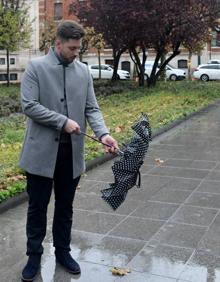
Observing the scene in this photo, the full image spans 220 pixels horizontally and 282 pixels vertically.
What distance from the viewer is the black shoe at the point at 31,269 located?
173 inches

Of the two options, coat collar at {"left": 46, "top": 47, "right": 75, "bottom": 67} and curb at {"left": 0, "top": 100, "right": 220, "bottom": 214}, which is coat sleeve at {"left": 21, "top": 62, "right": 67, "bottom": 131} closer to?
coat collar at {"left": 46, "top": 47, "right": 75, "bottom": 67}

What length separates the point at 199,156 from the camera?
955 centimetres

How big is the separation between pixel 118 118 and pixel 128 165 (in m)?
9.41

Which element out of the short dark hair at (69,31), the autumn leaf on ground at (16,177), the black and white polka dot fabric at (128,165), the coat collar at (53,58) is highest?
the short dark hair at (69,31)

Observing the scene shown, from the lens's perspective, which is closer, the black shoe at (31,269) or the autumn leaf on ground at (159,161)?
the black shoe at (31,269)

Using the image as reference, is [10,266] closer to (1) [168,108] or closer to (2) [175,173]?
(2) [175,173]

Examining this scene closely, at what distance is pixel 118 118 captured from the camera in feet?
45.0

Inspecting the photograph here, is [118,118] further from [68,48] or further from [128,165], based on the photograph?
[68,48]

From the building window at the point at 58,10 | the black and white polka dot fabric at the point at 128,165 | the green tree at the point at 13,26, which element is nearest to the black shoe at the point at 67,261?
the black and white polka dot fabric at the point at 128,165

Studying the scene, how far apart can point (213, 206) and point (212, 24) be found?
19986 millimetres

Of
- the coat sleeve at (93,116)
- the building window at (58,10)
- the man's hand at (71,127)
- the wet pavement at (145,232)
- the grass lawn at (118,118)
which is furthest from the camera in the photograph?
the building window at (58,10)

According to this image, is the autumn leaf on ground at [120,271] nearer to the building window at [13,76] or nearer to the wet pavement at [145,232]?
the wet pavement at [145,232]

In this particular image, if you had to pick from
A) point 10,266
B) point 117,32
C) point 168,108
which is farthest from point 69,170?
point 117,32

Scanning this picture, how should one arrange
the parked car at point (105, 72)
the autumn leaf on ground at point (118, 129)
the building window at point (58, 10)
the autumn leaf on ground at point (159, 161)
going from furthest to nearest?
the building window at point (58, 10)
the parked car at point (105, 72)
the autumn leaf on ground at point (118, 129)
the autumn leaf on ground at point (159, 161)
